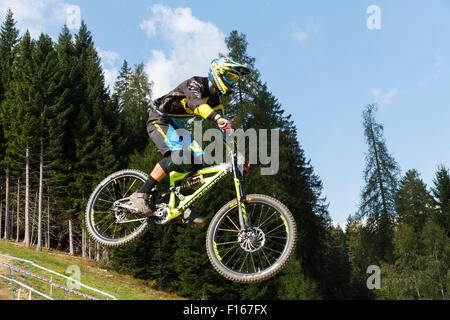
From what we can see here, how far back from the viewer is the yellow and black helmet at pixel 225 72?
5.09 meters

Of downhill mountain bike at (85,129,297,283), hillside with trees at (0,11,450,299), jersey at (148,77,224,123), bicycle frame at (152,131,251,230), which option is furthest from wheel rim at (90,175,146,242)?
hillside with trees at (0,11,450,299)

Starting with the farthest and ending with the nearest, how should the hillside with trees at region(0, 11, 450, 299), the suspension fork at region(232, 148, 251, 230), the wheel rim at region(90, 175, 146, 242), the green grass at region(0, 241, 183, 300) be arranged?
the hillside with trees at region(0, 11, 450, 299) → the green grass at region(0, 241, 183, 300) → the wheel rim at region(90, 175, 146, 242) → the suspension fork at region(232, 148, 251, 230)

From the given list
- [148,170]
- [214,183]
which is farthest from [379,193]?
[214,183]

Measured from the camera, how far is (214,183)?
5.50 meters

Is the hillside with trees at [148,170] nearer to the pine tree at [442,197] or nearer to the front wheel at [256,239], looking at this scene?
the pine tree at [442,197]

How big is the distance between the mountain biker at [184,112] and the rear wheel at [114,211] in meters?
0.39

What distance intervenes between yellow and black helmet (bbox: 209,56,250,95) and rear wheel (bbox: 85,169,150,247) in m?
2.18

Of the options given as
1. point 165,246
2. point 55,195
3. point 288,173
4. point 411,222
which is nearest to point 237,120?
point 288,173

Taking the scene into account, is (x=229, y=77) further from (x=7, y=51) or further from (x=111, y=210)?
(x=7, y=51)

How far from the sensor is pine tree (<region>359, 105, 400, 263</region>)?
41.8 m

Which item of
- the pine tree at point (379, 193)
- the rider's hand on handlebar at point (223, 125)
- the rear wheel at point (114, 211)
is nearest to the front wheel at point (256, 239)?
the rider's hand on handlebar at point (223, 125)

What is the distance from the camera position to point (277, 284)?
105 ft

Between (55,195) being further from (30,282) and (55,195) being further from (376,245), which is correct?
(376,245)

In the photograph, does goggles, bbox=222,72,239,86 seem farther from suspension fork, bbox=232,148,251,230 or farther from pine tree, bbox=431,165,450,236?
pine tree, bbox=431,165,450,236
